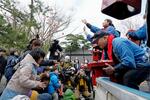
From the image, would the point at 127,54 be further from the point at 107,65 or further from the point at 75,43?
the point at 75,43

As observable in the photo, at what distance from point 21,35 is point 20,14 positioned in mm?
1203

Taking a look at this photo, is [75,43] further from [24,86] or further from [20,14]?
[24,86]

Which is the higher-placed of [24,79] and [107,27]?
[107,27]

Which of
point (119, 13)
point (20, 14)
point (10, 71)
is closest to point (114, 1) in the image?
point (119, 13)

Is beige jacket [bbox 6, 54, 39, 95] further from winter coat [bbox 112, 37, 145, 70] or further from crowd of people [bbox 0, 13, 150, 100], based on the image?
winter coat [bbox 112, 37, 145, 70]

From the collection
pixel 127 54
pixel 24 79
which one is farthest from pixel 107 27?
pixel 127 54

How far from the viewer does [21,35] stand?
23.1 meters

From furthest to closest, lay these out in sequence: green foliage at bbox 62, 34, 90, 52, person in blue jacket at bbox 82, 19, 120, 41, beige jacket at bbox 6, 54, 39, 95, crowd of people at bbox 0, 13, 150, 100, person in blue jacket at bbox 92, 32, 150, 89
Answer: green foliage at bbox 62, 34, 90, 52 → person in blue jacket at bbox 82, 19, 120, 41 → beige jacket at bbox 6, 54, 39, 95 → crowd of people at bbox 0, 13, 150, 100 → person in blue jacket at bbox 92, 32, 150, 89

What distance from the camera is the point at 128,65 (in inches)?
174

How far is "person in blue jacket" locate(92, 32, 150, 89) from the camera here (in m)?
4.25

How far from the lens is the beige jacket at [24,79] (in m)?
6.18

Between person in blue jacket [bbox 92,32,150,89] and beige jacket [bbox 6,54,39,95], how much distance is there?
6.25ft

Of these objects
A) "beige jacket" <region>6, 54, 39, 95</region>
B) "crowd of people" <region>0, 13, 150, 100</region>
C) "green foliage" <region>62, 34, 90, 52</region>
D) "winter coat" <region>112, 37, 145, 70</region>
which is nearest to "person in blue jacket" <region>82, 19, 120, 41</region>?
"crowd of people" <region>0, 13, 150, 100</region>

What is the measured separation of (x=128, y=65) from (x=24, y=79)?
2203mm
